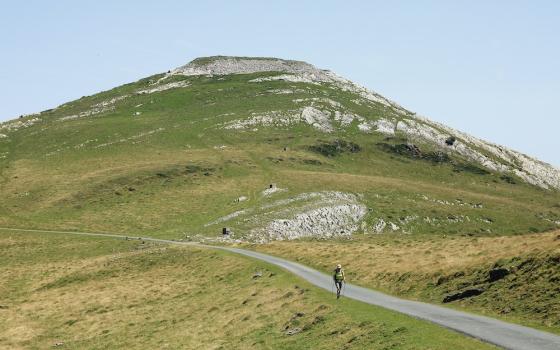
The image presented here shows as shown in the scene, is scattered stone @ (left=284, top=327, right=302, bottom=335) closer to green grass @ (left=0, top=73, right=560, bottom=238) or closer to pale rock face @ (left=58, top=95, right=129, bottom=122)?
green grass @ (left=0, top=73, right=560, bottom=238)

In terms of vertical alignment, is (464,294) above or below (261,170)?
below

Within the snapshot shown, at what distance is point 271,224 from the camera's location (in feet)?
292

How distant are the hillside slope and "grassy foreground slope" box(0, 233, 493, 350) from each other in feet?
54.2

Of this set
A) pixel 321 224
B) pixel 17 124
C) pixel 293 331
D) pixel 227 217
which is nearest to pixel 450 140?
pixel 321 224

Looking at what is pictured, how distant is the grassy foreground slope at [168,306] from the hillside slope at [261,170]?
16.5m

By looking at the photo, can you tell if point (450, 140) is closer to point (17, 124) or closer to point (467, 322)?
point (17, 124)

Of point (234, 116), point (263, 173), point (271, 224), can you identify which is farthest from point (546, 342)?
point (234, 116)

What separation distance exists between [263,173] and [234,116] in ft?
157

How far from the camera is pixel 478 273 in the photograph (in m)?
39.0

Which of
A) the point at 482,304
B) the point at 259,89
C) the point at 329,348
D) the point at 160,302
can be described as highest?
the point at 259,89

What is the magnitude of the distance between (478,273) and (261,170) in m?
86.2

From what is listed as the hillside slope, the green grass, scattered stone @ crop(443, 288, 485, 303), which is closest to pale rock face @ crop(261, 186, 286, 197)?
the hillside slope

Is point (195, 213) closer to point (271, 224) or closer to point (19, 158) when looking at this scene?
point (271, 224)

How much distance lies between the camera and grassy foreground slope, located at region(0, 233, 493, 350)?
31344mm
